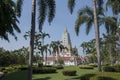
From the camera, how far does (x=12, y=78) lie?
29438 mm

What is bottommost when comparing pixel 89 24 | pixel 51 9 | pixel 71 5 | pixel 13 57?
pixel 51 9

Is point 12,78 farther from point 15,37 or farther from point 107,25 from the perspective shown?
point 107,25

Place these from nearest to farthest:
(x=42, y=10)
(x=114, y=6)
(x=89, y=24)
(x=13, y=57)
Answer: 1. (x=42, y=10)
2. (x=89, y=24)
3. (x=114, y=6)
4. (x=13, y=57)

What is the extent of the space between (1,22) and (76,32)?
11.7 metres

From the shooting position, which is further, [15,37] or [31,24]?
[15,37]

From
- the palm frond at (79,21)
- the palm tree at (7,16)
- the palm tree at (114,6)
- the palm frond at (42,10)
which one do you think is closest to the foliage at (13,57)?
the palm tree at (114,6)

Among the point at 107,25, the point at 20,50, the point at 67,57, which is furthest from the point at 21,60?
the point at 67,57

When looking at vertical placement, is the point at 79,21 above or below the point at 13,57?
below

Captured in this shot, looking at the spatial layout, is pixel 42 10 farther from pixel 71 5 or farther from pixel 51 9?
pixel 71 5

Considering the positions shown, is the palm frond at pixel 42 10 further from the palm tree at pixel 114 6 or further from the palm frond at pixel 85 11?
the palm tree at pixel 114 6

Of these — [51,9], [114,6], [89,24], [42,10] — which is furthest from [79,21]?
[42,10]

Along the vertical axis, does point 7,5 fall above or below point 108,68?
above

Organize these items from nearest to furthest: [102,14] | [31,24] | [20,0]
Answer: [31,24] < [20,0] < [102,14]

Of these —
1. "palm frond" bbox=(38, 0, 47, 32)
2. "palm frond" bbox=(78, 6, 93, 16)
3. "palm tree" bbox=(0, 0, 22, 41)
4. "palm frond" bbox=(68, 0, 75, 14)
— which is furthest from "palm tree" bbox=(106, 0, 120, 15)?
"palm frond" bbox=(38, 0, 47, 32)
